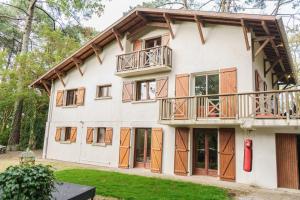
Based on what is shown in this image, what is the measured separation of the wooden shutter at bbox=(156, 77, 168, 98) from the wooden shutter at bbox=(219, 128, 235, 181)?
335 cm

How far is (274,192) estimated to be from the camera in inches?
320

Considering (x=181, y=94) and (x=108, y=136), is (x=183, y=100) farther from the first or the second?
(x=108, y=136)

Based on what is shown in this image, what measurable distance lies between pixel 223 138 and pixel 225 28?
15.9 ft

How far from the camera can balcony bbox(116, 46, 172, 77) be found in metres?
11.5

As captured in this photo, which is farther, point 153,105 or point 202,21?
point 153,105

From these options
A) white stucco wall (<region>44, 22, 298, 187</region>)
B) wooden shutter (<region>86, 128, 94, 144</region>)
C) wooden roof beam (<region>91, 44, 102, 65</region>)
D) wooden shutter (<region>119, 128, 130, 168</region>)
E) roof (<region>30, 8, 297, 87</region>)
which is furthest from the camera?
wooden roof beam (<region>91, 44, 102, 65</region>)

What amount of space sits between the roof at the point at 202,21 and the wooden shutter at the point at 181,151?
16.7ft

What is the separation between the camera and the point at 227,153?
9.70m

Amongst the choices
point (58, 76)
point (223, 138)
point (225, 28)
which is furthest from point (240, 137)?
point (58, 76)

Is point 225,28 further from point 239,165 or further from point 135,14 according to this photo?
point 239,165

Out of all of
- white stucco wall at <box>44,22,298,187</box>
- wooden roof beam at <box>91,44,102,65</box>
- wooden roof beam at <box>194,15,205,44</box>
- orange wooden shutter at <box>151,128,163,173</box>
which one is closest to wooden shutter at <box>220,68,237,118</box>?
white stucco wall at <box>44,22,298,187</box>

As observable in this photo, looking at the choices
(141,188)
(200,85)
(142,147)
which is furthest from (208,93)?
(141,188)

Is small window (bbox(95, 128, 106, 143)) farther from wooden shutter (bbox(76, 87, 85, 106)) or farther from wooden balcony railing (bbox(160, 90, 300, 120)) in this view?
wooden balcony railing (bbox(160, 90, 300, 120))

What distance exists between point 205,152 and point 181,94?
9.31ft
